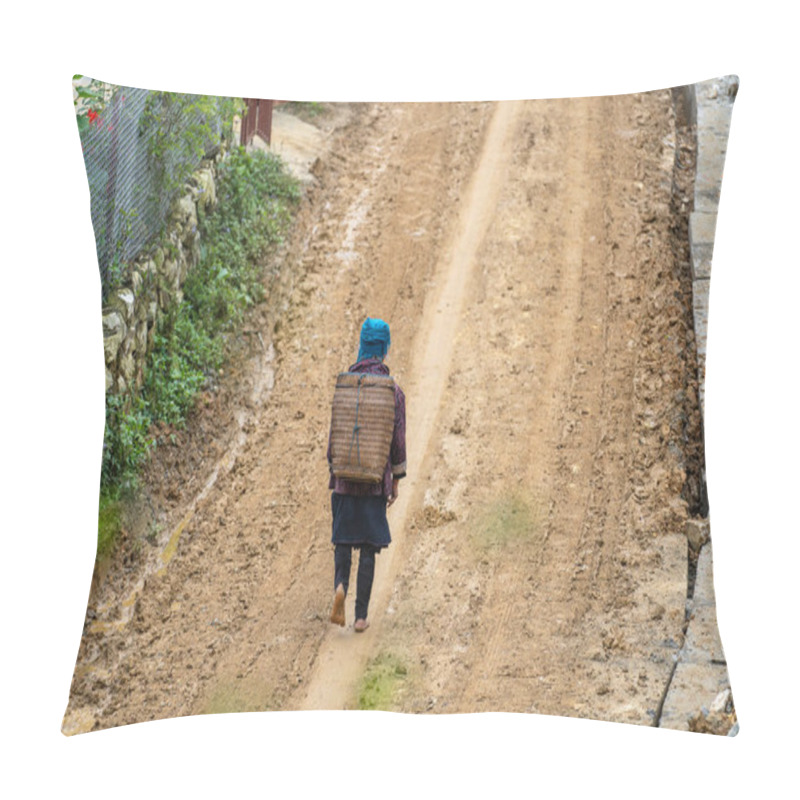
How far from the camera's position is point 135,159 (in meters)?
7.18

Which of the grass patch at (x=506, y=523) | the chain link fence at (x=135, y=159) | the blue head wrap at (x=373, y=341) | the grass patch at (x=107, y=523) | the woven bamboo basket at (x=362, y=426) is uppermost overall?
the chain link fence at (x=135, y=159)

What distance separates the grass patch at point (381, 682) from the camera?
673 cm

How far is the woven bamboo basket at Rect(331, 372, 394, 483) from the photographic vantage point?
701cm

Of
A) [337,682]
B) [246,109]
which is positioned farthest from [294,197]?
[337,682]

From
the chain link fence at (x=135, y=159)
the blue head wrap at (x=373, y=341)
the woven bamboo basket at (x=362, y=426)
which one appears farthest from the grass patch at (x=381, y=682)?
the chain link fence at (x=135, y=159)

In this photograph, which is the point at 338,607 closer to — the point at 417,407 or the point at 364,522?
the point at 364,522

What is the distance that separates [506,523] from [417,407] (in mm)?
746

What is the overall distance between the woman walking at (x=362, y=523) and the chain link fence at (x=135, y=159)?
1427mm

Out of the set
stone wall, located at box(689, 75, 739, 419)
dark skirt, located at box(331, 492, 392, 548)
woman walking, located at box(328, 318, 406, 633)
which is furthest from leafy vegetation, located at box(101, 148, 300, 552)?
stone wall, located at box(689, 75, 739, 419)

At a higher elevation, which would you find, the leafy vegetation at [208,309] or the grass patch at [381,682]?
the leafy vegetation at [208,309]

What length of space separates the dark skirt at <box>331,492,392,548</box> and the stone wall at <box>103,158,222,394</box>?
48.4 inches

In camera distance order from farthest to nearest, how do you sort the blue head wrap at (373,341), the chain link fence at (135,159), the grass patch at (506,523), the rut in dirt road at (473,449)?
the blue head wrap at (373,341)
the grass patch at (506,523)
the chain link fence at (135,159)
the rut in dirt road at (473,449)

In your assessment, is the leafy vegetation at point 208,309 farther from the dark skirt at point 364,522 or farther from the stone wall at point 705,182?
the stone wall at point 705,182

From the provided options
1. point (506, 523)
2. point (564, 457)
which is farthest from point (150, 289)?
point (564, 457)
